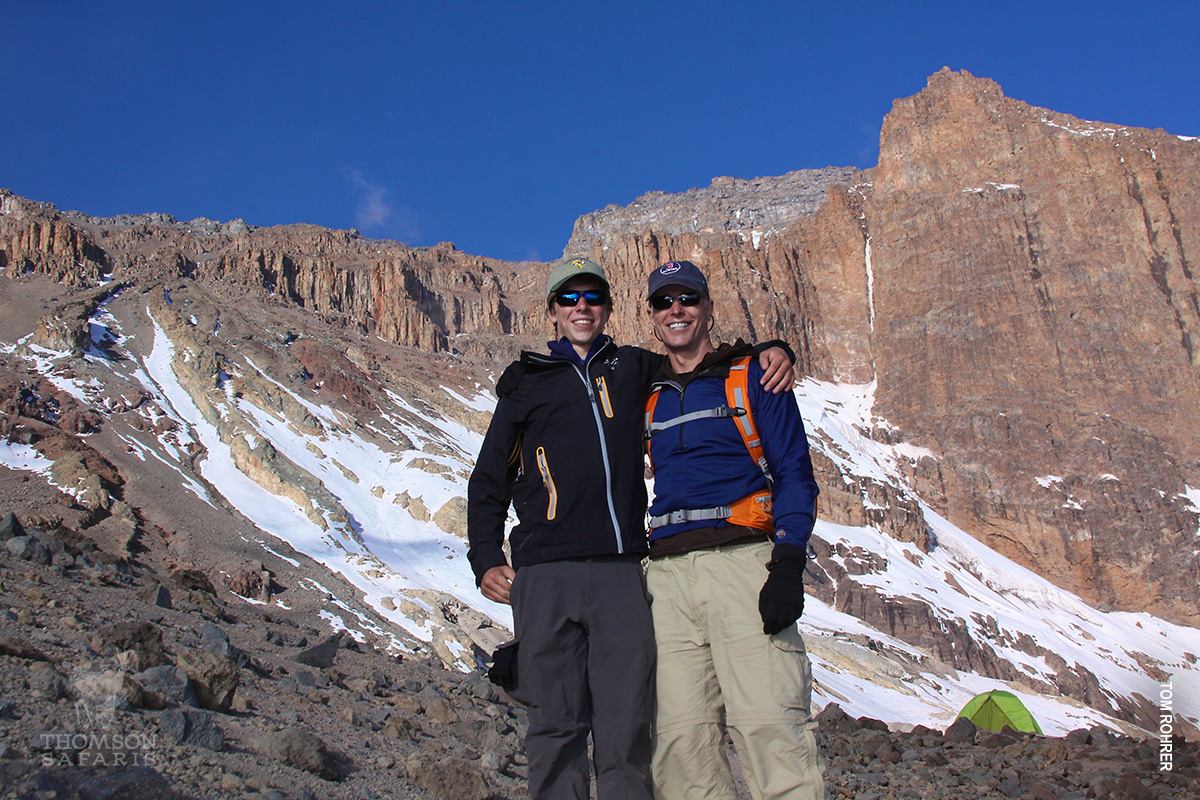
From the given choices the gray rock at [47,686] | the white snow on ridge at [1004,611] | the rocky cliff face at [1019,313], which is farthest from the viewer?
the rocky cliff face at [1019,313]

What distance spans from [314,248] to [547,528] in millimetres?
93845

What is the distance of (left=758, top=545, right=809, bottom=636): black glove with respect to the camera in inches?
121

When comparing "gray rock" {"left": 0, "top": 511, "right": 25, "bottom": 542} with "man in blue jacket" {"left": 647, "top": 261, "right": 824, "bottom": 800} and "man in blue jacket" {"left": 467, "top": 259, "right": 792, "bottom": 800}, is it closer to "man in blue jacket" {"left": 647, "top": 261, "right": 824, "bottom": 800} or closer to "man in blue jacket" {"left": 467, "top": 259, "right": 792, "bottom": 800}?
"man in blue jacket" {"left": 467, "top": 259, "right": 792, "bottom": 800}

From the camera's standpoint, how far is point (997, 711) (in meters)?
17.8

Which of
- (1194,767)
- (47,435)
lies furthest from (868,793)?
(47,435)

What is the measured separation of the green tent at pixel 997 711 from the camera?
1695 centimetres

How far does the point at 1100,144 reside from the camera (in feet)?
263

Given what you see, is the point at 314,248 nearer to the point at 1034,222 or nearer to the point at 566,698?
the point at 1034,222

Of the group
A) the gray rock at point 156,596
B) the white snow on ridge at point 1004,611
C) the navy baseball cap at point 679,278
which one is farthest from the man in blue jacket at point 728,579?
the white snow on ridge at point 1004,611

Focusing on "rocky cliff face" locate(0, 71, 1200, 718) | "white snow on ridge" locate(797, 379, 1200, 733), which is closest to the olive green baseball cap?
"white snow on ridge" locate(797, 379, 1200, 733)

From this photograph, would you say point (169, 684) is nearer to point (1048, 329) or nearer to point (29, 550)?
point (29, 550)

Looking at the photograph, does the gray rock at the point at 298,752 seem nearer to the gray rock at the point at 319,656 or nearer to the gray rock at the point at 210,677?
the gray rock at the point at 210,677

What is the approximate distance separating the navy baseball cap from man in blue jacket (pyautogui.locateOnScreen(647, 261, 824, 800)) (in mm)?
351

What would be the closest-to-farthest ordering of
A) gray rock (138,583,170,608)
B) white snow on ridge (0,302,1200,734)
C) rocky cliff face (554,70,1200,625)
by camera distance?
gray rock (138,583,170,608) → white snow on ridge (0,302,1200,734) → rocky cliff face (554,70,1200,625)
